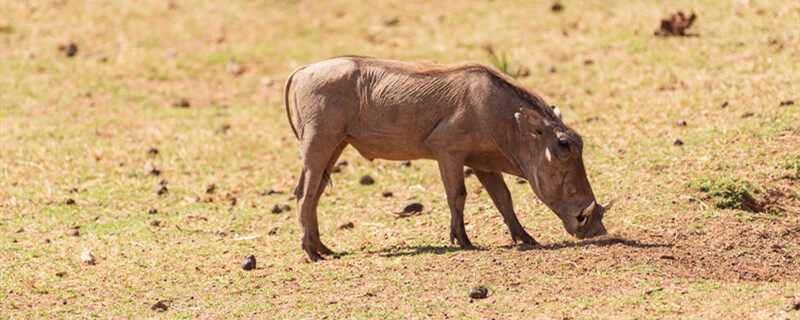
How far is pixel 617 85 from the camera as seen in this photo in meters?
11.9

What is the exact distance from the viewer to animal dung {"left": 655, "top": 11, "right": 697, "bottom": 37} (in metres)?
13.1

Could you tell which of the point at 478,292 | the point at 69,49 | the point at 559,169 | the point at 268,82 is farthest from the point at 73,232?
the point at 69,49

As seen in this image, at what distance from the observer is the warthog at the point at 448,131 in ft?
22.5

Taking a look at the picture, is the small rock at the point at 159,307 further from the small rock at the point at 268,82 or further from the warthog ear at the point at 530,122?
the small rock at the point at 268,82

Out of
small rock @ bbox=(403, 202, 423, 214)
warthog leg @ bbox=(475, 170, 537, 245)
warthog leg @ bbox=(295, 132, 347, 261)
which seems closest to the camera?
warthog leg @ bbox=(475, 170, 537, 245)

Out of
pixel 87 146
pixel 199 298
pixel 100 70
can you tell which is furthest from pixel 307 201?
pixel 100 70

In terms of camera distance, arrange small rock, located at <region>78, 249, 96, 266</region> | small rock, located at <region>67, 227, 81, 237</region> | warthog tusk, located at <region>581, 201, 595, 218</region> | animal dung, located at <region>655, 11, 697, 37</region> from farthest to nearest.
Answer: animal dung, located at <region>655, 11, 697, 37</region> → small rock, located at <region>67, 227, 81, 237</region> → small rock, located at <region>78, 249, 96, 266</region> → warthog tusk, located at <region>581, 201, 595, 218</region>

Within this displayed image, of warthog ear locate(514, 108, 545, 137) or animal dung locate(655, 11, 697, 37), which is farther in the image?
animal dung locate(655, 11, 697, 37)

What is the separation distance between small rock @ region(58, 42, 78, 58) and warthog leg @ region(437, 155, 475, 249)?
9954 millimetres

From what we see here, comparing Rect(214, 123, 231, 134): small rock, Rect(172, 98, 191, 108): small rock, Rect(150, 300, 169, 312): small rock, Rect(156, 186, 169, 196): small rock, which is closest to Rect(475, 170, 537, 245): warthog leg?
Rect(150, 300, 169, 312): small rock

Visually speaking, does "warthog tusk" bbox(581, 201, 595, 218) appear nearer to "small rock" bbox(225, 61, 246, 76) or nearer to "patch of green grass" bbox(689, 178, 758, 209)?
"patch of green grass" bbox(689, 178, 758, 209)

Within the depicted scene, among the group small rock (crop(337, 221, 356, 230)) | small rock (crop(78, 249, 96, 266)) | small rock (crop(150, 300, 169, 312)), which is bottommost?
small rock (crop(337, 221, 356, 230))

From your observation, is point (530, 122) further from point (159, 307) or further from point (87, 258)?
point (87, 258)

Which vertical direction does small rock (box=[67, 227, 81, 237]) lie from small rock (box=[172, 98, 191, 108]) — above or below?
above
